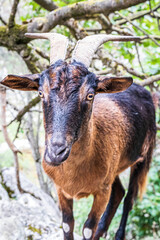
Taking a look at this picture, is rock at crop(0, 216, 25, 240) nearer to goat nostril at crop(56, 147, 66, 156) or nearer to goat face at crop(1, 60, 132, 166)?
goat face at crop(1, 60, 132, 166)

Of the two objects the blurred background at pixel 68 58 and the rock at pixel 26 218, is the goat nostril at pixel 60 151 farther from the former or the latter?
the rock at pixel 26 218

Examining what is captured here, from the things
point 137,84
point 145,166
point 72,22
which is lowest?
point 145,166

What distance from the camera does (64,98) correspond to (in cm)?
220

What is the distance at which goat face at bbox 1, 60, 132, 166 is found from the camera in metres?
2.04

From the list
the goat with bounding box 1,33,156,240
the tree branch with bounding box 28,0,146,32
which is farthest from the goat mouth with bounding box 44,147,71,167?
the tree branch with bounding box 28,0,146,32

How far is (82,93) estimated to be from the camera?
2.31 m

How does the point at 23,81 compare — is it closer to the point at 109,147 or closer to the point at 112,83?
the point at 112,83

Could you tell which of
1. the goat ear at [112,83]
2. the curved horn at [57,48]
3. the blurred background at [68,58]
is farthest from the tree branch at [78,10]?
the goat ear at [112,83]

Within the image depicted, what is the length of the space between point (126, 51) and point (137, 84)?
0.90 m

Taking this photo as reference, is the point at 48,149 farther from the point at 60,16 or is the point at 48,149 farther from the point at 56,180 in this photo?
the point at 60,16

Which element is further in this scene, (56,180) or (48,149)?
(56,180)

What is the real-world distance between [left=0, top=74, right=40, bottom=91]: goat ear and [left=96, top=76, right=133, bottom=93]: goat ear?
53 centimetres

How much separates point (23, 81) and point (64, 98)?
0.53 metres

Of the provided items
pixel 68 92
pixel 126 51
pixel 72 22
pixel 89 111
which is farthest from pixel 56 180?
pixel 126 51
